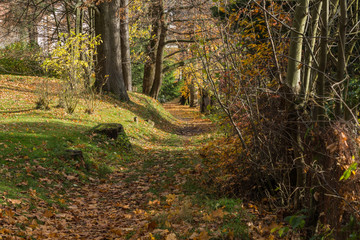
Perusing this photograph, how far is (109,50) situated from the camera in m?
17.2

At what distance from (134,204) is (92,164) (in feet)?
8.64

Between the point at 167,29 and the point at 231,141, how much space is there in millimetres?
15102

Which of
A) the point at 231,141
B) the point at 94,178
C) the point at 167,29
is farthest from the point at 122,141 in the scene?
the point at 167,29

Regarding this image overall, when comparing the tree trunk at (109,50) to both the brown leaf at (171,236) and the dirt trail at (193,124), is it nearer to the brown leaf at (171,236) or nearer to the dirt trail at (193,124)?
the dirt trail at (193,124)

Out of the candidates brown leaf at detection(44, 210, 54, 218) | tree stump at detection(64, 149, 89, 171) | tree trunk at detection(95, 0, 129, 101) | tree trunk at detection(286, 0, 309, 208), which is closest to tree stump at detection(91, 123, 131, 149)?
tree stump at detection(64, 149, 89, 171)

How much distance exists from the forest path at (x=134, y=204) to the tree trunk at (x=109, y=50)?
745cm

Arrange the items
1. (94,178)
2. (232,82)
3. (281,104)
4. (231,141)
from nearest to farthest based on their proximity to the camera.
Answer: (281,104) < (232,82) < (231,141) < (94,178)

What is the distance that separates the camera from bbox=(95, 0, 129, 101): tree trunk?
674 inches

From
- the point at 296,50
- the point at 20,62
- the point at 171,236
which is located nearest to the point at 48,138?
the point at 171,236

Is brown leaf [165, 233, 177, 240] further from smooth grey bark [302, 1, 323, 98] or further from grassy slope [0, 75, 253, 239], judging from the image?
smooth grey bark [302, 1, 323, 98]

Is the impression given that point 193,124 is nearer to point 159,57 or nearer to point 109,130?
point 159,57

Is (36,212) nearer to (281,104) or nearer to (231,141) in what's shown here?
(231,141)

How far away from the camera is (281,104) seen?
541cm

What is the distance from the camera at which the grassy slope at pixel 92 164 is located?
17.4 feet
